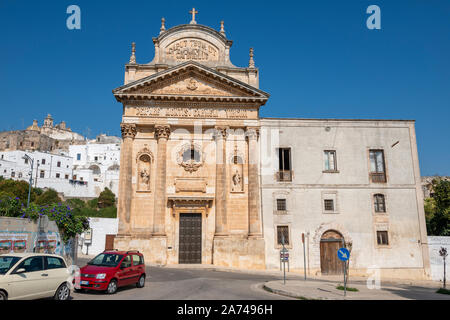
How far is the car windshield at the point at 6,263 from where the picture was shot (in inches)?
358

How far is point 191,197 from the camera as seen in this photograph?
2633cm

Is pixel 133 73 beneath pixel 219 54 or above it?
beneath

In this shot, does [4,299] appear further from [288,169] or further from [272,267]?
[288,169]

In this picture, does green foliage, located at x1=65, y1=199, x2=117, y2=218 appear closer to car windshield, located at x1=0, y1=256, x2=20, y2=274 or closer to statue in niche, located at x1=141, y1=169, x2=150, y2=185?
statue in niche, located at x1=141, y1=169, x2=150, y2=185

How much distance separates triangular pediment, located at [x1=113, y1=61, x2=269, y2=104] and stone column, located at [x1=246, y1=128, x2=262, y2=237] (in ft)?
9.68

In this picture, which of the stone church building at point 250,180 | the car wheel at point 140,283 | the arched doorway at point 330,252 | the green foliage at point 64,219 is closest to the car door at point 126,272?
the car wheel at point 140,283

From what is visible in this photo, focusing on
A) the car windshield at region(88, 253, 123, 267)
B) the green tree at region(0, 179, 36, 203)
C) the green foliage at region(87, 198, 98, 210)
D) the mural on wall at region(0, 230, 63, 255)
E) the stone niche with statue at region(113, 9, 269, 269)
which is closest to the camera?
the car windshield at region(88, 253, 123, 267)

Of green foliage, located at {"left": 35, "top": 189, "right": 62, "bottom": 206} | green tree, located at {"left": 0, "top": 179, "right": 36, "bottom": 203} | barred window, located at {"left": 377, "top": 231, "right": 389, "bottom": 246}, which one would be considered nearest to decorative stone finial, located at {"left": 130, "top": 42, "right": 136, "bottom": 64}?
barred window, located at {"left": 377, "top": 231, "right": 389, "bottom": 246}

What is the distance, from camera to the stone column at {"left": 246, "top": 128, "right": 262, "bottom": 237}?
1024 inches

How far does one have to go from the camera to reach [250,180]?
2695 centimetres

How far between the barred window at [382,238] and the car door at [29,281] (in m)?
23.7

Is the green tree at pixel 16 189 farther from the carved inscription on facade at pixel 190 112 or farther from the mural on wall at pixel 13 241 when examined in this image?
the mural on wall at pixel 13 241
